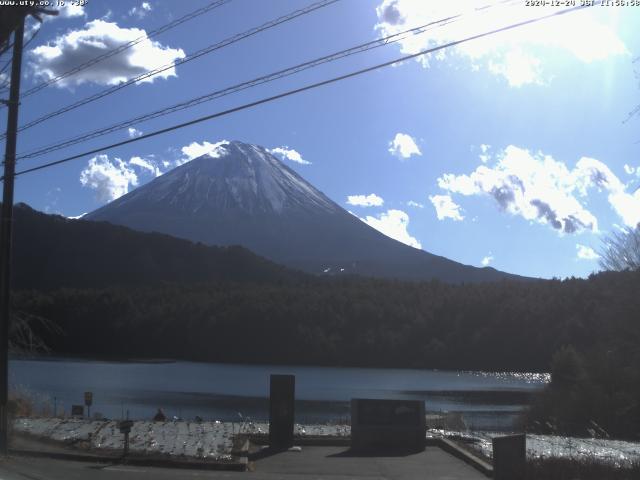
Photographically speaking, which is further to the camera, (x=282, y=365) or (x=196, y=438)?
(x=282, y=365)

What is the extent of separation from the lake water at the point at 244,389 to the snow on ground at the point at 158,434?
9.74 metres

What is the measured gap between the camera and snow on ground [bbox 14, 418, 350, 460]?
1703cm

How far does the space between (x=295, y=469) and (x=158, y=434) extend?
483 centimetres

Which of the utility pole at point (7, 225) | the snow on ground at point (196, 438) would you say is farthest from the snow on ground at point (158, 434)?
the utility pole at point (7, 225)

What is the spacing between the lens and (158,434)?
19.2 meters

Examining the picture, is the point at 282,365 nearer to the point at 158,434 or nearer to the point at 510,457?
the point at 158,434

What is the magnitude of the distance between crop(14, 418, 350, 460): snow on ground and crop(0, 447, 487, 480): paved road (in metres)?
1.24

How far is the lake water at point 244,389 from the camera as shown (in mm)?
49728

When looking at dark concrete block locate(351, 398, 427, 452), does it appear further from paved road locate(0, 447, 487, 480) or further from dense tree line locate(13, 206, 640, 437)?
dense tree line locate(13, 206, 640, 437)

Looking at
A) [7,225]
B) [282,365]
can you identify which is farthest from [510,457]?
[282,365]

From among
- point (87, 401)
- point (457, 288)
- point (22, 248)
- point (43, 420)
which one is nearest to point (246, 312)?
point (457, 288)

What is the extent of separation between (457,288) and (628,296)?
109 metres

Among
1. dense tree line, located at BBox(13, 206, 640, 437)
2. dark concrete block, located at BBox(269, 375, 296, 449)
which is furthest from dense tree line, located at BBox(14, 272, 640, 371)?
dark concrete block, located at BBox(269, 375, 296, 449)

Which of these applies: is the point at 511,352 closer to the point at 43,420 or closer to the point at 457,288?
the point at 457,288
